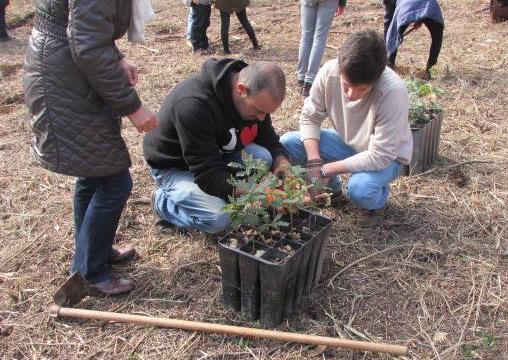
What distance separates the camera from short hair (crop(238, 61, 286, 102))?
2.46 meters

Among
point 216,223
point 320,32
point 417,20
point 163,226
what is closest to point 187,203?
point 216,223

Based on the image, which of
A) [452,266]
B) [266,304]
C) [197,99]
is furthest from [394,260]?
[197,99]

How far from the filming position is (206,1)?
267 inches

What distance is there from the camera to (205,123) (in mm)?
2658

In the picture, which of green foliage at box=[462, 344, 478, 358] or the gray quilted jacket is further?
green foliage at box=[462, 344, 478, 358]

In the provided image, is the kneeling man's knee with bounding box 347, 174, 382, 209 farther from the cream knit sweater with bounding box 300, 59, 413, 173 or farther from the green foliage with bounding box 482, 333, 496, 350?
the green foliage with bounding box 482, 333, 496, 350

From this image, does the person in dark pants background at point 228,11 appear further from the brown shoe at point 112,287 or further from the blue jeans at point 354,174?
the brown shoe at point 112,287

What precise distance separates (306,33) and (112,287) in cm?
363

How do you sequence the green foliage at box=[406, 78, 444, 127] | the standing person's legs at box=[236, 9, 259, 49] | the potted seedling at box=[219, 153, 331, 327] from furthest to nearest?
the standing person's legs at box=[236, 9, 259, 49] → the green foliage at box=[406, 78, 444, 127] → the potted seedling at box=[219, 153, 331, 327]

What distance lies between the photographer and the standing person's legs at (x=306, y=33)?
5250mm

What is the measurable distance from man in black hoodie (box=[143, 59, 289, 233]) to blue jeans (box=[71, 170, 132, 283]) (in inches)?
15.4

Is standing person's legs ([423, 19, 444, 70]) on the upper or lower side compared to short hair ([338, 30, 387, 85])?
lower

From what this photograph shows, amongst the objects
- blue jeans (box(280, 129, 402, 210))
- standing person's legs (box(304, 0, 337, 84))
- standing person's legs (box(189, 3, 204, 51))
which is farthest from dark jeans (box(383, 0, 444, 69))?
blue jeans (box(280, 129, 402, 210))

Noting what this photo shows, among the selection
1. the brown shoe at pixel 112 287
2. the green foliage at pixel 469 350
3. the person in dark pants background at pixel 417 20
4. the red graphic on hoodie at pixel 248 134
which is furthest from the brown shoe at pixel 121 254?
the person in dark pants background at pixel 417 20
